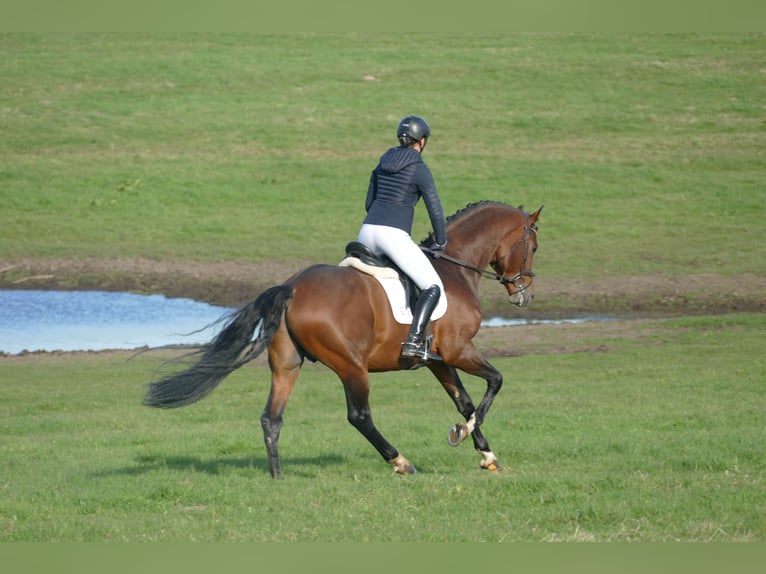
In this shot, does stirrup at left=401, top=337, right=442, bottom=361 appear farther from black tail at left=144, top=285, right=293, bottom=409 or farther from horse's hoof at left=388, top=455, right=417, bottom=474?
black tail at left=144, top=285, right=293, bottom=409

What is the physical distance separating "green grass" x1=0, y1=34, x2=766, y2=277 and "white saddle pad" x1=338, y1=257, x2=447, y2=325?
20.7m

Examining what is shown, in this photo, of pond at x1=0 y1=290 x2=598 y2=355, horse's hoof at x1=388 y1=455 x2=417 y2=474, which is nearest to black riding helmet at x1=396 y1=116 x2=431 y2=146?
horse's hoof at x1=388 y1=455 x2=417 y2=474

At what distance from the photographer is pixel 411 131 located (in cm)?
1190

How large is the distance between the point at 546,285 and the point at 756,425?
16.1m

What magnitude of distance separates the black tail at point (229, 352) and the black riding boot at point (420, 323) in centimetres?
124

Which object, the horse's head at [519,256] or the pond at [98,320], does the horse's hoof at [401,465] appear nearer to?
the horse's head at [519,256]

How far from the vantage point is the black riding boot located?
39.1 ft

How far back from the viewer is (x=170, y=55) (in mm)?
56500

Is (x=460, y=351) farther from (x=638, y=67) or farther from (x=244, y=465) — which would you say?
(x=638, y=67)

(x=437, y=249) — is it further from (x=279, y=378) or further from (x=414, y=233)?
(x=414, y=233)

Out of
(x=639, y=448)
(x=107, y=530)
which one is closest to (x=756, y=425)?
(x=639, y=448)

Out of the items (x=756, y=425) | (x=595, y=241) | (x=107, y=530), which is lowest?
(x=595, y=241)

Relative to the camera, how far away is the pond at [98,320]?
82.0 feet

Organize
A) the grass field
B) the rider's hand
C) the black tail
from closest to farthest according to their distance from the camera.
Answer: the grass field
the black tail
the rider's hand
